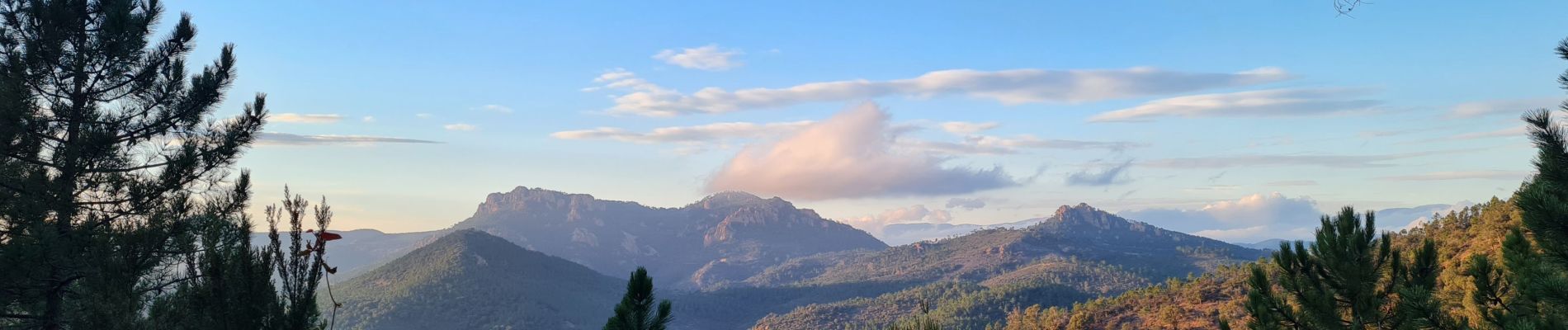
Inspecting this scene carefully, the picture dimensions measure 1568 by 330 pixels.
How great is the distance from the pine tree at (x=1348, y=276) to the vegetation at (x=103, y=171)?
18.1m

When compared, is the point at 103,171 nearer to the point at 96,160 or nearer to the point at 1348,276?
the point at 96,160

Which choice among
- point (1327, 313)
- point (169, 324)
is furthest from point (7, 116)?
point (1327, 313)

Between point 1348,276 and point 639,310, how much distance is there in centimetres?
1462

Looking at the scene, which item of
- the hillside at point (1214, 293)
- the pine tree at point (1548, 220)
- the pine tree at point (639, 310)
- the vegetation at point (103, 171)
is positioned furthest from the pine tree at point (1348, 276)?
the hillside at point (1214, 293)

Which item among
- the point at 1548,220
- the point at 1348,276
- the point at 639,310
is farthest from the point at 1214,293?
the point at 639,310

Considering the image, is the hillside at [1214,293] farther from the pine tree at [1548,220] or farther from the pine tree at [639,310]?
the pine tree at [639,310]

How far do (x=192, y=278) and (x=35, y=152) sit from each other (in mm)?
8338

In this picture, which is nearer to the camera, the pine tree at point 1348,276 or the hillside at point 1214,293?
the pine tree at point 1348,276

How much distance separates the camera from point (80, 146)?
677 inches

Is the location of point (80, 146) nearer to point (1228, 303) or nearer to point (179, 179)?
point (179, 179)

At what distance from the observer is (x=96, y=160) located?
58.0 ft

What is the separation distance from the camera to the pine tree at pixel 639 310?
368 inches

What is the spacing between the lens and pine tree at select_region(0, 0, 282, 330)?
53.3 feet

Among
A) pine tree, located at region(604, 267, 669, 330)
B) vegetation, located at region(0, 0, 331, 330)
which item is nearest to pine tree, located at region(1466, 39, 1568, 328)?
pine tree, located at region(604, 267, 669, 330)
